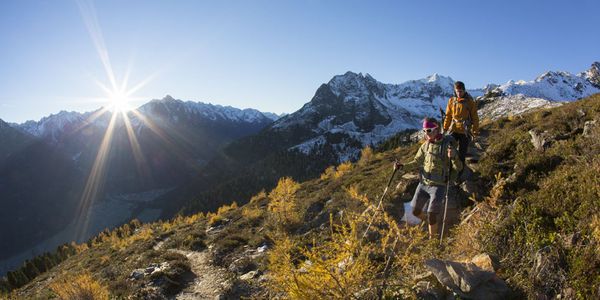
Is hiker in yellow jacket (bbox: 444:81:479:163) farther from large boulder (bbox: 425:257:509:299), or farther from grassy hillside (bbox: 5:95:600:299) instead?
large boulder (bbox: 425:257:509:299)

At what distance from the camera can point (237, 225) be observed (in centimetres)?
2044

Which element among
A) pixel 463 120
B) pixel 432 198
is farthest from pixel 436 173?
pixel 463 120

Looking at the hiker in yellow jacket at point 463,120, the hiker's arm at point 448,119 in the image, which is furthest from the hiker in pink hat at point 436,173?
the hiker's arm at point 448,119

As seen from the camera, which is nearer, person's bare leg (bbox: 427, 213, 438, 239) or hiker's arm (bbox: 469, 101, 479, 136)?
person's bare leg (bbox: 427, 213, 438, 239)

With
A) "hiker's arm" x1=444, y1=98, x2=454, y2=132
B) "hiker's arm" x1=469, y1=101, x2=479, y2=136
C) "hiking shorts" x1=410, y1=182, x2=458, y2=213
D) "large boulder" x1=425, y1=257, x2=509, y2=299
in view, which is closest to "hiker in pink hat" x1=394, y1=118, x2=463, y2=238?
"hiking shorts" x1=410, y1=182, x2=458, y2=213

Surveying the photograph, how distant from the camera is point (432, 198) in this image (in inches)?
322

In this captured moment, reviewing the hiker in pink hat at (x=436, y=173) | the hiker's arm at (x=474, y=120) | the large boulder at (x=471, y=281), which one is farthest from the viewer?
the hiker's arm at (x=474, y=120)

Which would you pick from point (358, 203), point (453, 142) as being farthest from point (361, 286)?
point (358, 203)

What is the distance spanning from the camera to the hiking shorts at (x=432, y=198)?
812cm

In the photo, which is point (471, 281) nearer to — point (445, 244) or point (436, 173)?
point (445, 244)

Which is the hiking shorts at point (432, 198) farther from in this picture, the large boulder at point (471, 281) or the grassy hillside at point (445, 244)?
the large boulder at point (471, 281)

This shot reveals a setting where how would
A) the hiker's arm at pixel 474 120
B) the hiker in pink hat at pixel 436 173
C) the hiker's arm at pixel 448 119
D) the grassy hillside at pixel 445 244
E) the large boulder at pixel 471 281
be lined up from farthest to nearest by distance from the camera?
1. the hiker's arm at pixel 448 119
2. the hiker's arm at pixel 474 120
3. the hiker in pink hat at pixel 436 173
4. the grassy hillside at pixel 445 244
5. the large boulder at pixel 471 281

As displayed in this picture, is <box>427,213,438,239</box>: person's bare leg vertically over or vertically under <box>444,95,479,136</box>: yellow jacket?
under

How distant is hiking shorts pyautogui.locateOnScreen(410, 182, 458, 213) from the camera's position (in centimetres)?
812
